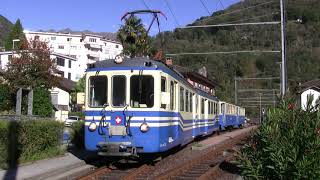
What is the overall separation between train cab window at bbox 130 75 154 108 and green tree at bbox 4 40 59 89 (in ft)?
93.7

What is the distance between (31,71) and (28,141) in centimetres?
2780

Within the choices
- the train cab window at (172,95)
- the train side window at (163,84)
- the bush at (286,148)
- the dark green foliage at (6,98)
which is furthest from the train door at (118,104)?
the dark green foliage at (6,98)

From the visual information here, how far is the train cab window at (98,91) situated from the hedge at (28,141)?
8.00ft

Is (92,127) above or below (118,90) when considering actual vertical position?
below

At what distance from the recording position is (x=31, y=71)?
4288cm

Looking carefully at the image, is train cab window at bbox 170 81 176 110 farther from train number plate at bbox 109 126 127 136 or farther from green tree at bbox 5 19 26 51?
green tree at bbox 5 19 26 51

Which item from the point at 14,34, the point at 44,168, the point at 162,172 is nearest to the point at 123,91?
the point at 162,172

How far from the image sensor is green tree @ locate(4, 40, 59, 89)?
42000 mm

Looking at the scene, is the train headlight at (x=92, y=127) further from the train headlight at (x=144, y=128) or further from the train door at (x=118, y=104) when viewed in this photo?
the train headlight at (x=144, y=128)

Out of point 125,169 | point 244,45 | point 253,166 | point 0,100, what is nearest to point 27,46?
point 0,100

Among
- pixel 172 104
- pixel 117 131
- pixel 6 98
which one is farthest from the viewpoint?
pixel 6 98

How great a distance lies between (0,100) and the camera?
38.7 m

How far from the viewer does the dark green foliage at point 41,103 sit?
39.7 m

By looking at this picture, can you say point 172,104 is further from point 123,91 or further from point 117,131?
point 117,131
